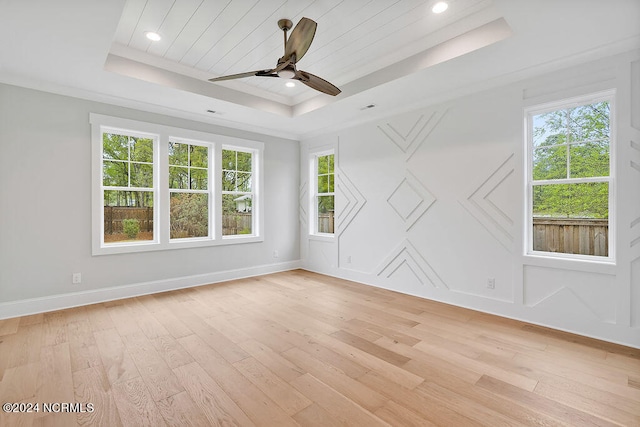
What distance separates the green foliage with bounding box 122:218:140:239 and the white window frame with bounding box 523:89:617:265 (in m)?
4.96

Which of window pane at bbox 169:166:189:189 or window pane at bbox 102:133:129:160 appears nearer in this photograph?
window pane at bbox 102:133:129:160

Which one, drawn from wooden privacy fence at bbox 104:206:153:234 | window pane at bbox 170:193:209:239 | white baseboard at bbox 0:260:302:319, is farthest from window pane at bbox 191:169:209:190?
white baseboard at bbox 0:260:302:319

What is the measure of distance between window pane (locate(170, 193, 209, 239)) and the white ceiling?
1.38 m

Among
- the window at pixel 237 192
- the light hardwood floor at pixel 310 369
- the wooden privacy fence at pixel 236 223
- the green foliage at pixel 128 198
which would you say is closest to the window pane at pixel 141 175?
the green foliage at pixel 128 198

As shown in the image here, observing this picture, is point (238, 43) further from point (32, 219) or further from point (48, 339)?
point (48, 339)

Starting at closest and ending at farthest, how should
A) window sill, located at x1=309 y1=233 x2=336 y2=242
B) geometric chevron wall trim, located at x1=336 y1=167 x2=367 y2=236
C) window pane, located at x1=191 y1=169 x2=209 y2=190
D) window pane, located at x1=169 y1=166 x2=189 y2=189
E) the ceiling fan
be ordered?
the ceiling fan
window pane, located at x1=169 y1=166 x2=189 y2=189
window pane, located at x1=191 y1=169 x2=209 y2=190
geometric chevron wall trim, located at x1=336 y1=167 x2=367 y2=236
window sill, located at x1=309 y1=233 x2=336 y2=242

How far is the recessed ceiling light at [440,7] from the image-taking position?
2.40 m

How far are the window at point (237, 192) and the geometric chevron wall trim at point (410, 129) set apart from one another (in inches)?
98.9

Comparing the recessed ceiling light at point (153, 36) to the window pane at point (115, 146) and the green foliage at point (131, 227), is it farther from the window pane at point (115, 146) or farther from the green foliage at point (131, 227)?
the green foliage at point (131, 227)

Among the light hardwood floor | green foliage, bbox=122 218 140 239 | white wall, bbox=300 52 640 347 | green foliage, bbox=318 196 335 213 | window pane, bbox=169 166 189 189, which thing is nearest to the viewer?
the light hardwood floor

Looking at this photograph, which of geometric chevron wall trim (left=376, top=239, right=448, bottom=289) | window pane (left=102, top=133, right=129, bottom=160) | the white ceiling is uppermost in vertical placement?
the white ceiling

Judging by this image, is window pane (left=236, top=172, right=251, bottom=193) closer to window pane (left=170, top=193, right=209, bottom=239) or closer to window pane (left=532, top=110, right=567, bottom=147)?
window pane (left=170, top=193, right=209, bottom=239)

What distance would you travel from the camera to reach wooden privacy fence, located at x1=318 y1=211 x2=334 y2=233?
217 inches

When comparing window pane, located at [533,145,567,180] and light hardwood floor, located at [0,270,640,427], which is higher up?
window pane, located at [533,145,567,180]
